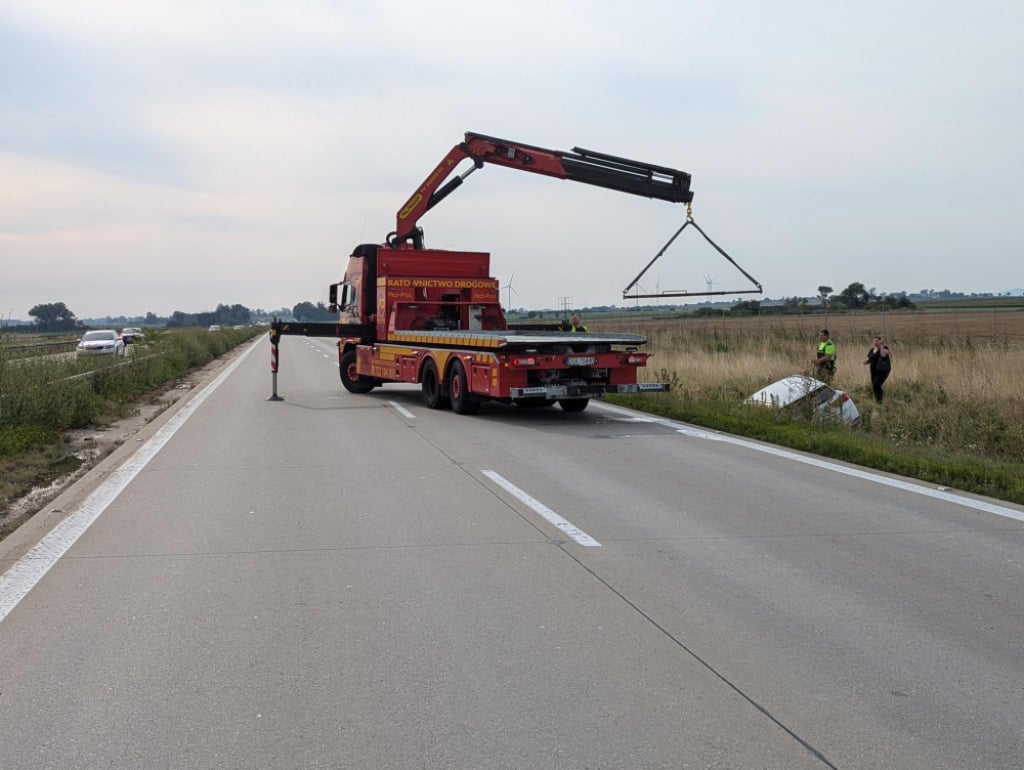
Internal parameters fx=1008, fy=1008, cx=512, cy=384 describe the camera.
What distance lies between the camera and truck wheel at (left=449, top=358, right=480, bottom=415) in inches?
688

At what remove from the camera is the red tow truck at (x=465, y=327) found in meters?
16.5

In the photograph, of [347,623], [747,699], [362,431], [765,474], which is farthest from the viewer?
[362,431]

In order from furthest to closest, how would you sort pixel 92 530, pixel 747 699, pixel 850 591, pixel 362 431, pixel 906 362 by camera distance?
1. pixel 906 362
2. pixel 362 431
3. pixel 92 530
4. pixel 850 591
5. pixel 747 699

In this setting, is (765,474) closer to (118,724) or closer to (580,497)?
(580,497)

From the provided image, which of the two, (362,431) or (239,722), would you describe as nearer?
(239,722)

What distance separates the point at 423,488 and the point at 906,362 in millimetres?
17643

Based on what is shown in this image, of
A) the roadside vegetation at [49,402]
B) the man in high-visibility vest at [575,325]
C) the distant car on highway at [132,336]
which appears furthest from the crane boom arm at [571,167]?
the distant car on highway at [132,336]

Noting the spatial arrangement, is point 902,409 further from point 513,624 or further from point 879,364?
point 513,624

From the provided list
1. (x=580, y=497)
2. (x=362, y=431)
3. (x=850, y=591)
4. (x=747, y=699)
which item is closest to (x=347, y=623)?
(x=747, y=699)

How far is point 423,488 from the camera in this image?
9961mm

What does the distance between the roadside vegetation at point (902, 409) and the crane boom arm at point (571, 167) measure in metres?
4.02

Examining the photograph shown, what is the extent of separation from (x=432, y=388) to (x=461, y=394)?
1509 millimetres

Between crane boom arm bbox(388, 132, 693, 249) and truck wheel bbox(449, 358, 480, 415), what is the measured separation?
4.72 m

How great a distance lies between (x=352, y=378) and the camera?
2331cm
